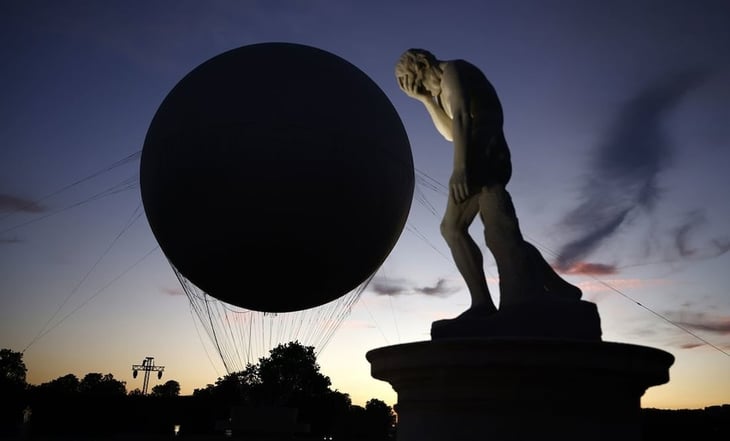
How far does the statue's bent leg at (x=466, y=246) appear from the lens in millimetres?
5699

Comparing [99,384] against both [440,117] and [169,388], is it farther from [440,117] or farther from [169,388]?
[440,117]

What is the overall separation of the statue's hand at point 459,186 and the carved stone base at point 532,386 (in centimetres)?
180

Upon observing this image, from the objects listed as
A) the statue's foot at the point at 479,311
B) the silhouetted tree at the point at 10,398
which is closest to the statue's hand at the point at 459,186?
the statue's foot at the point at 479,311

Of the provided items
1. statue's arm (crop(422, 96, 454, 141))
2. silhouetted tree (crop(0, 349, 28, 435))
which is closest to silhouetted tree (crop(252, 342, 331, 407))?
silhouetted tree (crop(0, 349, 28, 435))

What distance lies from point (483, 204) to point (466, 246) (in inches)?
18.5

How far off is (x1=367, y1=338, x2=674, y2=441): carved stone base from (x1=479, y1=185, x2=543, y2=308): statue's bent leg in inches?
40.1

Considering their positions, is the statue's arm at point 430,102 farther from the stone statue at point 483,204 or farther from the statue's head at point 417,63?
the stone statue at point 483,204

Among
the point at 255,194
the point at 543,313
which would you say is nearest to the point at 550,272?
the point at 543,313

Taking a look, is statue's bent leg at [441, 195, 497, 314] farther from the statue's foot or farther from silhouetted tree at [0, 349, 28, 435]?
silhouetted tree at [0, 349, 28, 435]

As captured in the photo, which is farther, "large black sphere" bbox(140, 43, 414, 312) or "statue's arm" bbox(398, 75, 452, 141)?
"large black sphere" bbox(140, 43, 414, 312)

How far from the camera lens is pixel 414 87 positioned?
650 cm

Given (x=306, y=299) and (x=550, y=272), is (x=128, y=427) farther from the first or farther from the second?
(x=550, y=272)

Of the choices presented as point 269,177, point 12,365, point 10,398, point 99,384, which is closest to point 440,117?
point 269,177

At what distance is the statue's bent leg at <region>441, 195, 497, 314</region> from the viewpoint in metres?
5.70
